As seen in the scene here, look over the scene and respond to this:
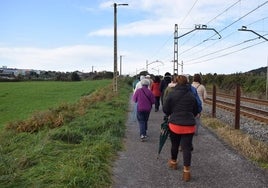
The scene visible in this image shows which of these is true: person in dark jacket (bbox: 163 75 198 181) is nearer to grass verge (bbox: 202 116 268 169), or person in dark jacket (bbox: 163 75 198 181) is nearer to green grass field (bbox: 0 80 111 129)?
grass verge (bbox: 202 116 268 169)

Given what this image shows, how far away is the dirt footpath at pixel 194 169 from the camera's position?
698 cm

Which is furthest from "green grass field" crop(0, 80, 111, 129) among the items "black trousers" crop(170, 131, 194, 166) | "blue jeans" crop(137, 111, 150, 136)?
"black trousers" crop(170, 131, 194, 166)

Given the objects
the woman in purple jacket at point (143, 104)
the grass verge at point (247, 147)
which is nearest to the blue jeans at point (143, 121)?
the woman in purple jacket at point (143, 104)

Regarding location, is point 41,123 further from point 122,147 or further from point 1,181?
point 1,181

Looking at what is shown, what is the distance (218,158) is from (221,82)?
191 ft

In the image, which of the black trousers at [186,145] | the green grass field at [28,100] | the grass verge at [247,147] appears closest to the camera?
the black trousers at [186,145]

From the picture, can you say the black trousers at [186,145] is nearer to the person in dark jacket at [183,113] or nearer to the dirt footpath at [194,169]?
the person in dark jacket at [183,113]

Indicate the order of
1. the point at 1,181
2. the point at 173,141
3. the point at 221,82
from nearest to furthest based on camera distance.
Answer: the point at 1,181, the point at 173,141, the point at 221,82

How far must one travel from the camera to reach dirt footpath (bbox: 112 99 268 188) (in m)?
6.98

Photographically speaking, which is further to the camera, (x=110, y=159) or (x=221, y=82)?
(x=221, y=82)

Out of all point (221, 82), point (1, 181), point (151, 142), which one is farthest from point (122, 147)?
point (221, 82)

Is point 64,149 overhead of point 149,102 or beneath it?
beneath

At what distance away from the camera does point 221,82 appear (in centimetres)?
6581

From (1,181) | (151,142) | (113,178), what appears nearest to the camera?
(1,181)
